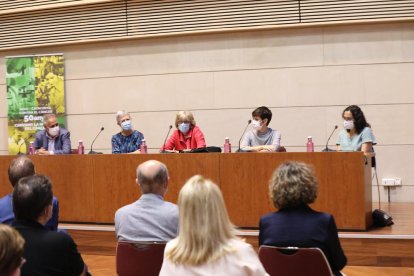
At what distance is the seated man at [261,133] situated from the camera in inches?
231

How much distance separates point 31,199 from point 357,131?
3897mm

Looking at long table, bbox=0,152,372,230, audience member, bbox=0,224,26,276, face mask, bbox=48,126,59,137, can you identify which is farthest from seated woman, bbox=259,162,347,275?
face mask, bbox=48,126,59,137

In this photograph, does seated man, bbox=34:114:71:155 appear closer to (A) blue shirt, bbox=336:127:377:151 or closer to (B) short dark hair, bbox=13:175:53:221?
(A) blue shirt, bbox=336:127:377:151

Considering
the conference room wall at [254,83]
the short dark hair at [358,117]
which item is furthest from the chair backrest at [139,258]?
the conference room wall at [254,83]

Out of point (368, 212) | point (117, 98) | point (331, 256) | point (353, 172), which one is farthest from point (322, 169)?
point (117, 98)

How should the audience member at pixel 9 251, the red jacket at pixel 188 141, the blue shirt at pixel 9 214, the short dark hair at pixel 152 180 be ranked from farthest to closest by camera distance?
the red jacket at pixel 188 141, the blue shirt at pixel 9 214, the short dark hair at pixel 152 180, the audience member at pixel 9 251

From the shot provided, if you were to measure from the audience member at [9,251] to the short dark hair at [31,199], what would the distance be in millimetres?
717

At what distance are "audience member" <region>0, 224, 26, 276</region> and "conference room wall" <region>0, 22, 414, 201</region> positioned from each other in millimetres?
5783

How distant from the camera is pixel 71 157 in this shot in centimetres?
575

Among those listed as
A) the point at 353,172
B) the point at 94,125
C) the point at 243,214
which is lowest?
the point at 243,214

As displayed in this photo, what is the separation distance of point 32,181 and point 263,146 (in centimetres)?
340

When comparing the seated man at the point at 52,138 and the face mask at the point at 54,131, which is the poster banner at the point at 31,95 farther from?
the face mask at the point at 54,131

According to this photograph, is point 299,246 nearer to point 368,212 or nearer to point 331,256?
point 331,256

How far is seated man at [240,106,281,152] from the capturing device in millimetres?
5863
